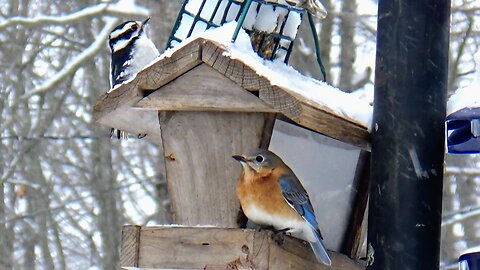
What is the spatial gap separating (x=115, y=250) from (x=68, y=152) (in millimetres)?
1519

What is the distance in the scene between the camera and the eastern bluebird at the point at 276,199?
373 cm

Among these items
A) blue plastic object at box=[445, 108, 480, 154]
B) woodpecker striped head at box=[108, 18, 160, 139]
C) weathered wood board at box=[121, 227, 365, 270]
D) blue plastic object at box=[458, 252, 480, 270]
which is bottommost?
blue plastic object at box=[458, 252, 480, 270]

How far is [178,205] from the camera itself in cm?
391

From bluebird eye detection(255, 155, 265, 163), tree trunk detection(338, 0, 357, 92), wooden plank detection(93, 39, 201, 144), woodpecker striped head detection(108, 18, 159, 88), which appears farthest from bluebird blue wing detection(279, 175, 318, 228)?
tree trunk detection(338, 0, 357, 92)

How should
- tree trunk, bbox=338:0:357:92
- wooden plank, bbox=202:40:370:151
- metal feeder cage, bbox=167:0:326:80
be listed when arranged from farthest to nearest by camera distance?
tree trunk, bbox=338:0:357:92 < metal feeder cage, bbox=167:0:326:80 < wooden plank, bbox=202:40:370:151

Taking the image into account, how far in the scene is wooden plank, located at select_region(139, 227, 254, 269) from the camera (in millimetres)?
3576

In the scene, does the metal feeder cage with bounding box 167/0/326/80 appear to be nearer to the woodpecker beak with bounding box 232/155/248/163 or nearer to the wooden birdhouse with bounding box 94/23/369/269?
the wooden birdhouse with bounding box 94/23/369/269

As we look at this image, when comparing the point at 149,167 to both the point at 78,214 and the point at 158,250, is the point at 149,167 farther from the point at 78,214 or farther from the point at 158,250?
the point at 158,250

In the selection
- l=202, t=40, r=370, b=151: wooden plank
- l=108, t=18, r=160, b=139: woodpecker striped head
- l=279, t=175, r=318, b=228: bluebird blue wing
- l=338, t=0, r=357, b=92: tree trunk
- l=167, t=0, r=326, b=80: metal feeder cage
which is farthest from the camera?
l=338, t=0, r=357, b=92: tree trunk

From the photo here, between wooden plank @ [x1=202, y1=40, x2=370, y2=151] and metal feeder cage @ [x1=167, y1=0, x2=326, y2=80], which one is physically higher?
metal feeder cage @ [x1=167, y1=0, x2=326, y2=80]

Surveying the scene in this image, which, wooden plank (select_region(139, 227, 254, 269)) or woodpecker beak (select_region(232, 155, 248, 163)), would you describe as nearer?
wooden plank (select_region(139, 227, 254, 269))

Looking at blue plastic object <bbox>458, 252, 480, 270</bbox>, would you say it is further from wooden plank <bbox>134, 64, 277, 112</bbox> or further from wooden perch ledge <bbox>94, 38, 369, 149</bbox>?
wooden plank <bbox>134, 64, 277, 112</bbox>

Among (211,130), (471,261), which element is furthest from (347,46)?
(471,261)

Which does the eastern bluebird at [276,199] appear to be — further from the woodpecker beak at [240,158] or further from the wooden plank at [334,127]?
the wooden plank at [334,127]
